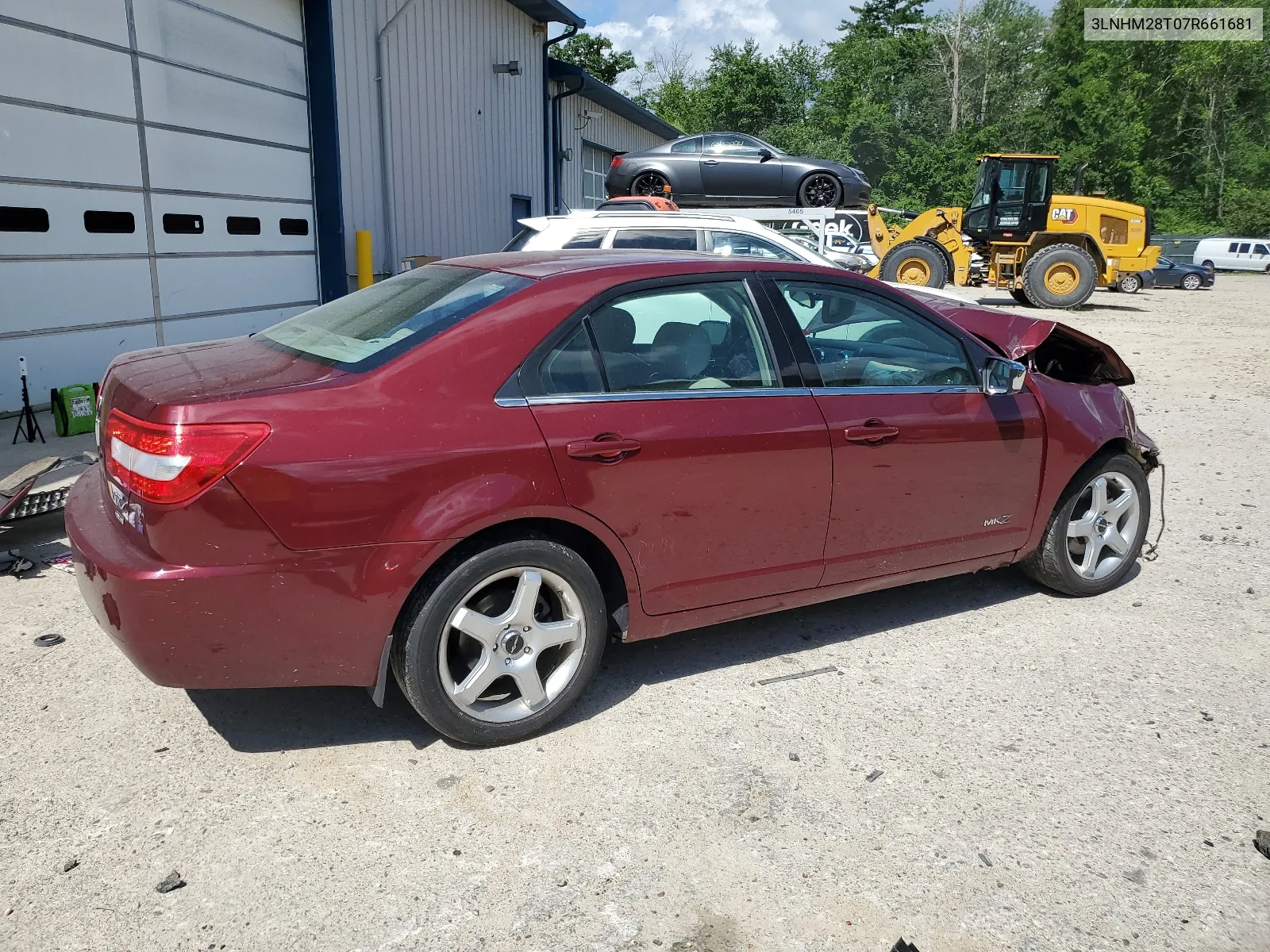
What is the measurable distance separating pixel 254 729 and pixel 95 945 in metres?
1.04

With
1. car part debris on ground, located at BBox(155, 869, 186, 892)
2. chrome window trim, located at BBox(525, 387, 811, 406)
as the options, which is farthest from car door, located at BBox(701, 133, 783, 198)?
car part debris on ground, located at BBox(155, 869, 186, 892)

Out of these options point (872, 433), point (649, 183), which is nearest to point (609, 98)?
point (649, 183)

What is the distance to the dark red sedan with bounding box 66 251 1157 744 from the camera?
2.82m

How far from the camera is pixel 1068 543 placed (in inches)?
185

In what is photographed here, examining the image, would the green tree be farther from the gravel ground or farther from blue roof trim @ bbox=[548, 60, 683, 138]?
the gravel ground

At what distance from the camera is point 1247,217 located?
53.5 meters

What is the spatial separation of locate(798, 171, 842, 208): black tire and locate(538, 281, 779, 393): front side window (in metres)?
14.5

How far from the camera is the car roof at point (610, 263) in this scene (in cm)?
361

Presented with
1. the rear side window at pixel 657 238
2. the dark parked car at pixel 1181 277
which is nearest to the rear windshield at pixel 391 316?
the rear side window at pixel 657 238

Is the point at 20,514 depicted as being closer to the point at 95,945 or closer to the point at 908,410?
the point at 95,945

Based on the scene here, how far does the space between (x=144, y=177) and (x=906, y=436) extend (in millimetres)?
8297

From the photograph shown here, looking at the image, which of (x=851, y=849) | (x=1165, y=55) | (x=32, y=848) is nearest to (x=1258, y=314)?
(x=851, y=849)

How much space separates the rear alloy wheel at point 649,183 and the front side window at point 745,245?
794 centimetres

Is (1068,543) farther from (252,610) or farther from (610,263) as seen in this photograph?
(252,610)
